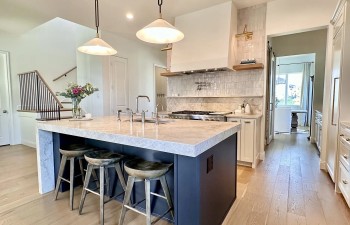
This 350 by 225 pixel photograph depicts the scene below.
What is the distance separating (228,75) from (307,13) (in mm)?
1626

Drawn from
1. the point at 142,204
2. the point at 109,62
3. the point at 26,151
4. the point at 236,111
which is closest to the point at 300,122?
the point at 236,111

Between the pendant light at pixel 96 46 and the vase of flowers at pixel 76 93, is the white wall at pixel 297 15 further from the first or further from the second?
the vase of flowers at pixel 76 93

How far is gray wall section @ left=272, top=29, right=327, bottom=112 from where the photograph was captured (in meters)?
5.28

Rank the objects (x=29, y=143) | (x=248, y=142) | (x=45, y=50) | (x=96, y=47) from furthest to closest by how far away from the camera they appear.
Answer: (x=45, y=50), (x=29, y=143), (x=248, y=142), (x=96, y=47)

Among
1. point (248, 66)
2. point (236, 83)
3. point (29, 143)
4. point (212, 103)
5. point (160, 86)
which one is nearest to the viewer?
point (248, 66)

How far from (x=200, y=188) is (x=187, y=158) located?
234 millimetres

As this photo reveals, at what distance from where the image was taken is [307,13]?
326 cm

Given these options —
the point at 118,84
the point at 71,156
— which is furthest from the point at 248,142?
Answer: the point at 118,84

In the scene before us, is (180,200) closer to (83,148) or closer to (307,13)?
(83,148)

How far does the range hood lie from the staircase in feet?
10.4

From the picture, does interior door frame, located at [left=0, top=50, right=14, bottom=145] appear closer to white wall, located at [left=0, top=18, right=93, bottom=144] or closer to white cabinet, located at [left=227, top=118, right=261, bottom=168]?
white wall, located at [left=0, top=18, right=93, bottom=144]

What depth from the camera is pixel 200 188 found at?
1.38 m

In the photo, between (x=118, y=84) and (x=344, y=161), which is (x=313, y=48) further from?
(x=118, y=84)

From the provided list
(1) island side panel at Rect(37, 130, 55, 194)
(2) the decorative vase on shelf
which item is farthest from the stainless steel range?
(1) island side panel at Rect(37, 130, 55, 194)
